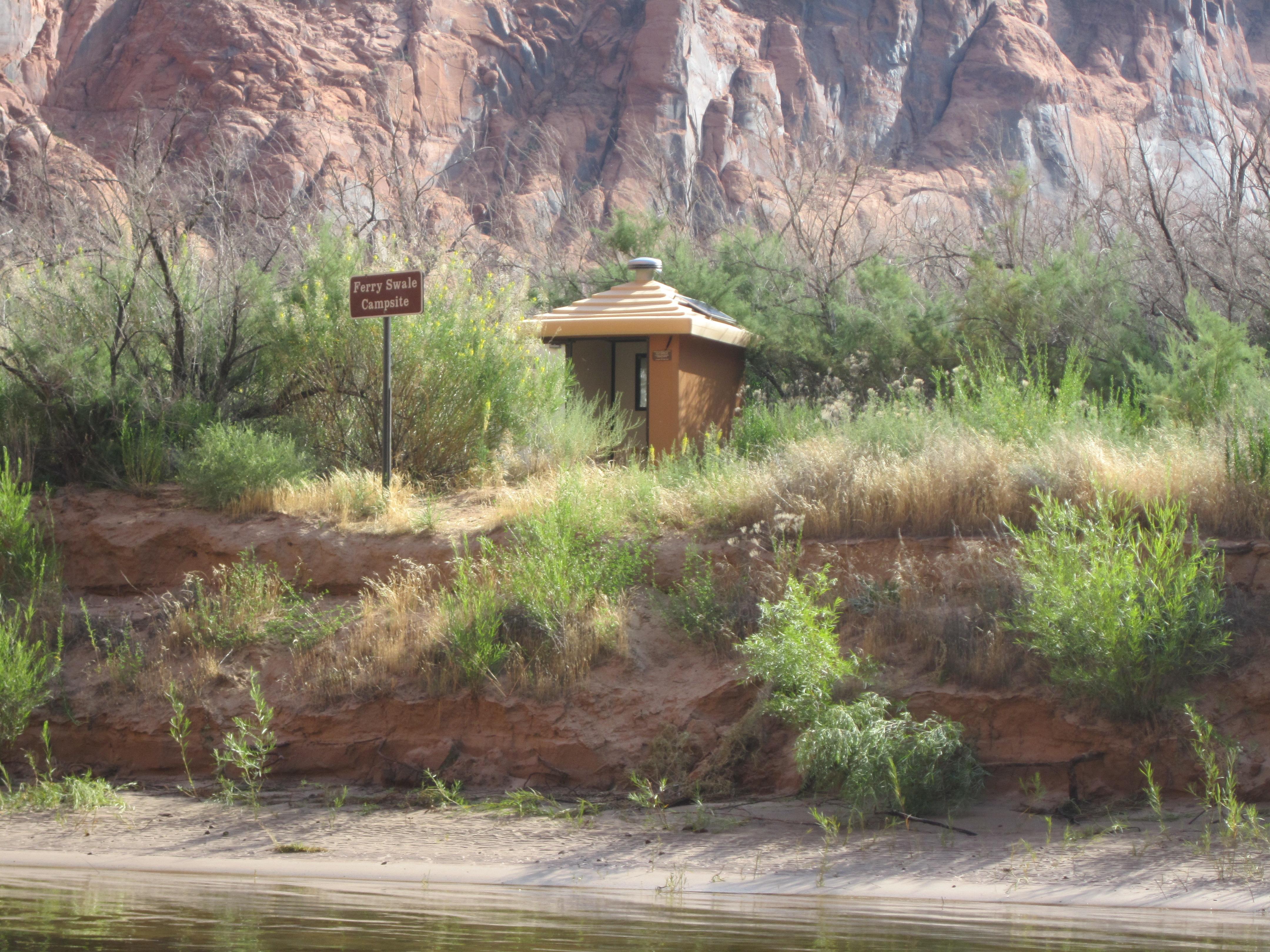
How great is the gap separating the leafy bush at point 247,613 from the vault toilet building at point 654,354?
5399 millimetres

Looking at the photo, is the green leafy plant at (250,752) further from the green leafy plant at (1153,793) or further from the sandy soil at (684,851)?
the green leafy plant at (1153,793)

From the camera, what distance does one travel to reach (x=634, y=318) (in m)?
14.6

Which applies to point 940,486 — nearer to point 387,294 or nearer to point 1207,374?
point 1207,374

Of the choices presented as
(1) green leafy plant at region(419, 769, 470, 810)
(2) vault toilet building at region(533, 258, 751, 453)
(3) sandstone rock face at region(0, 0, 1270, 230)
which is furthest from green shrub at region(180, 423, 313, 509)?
(3) sandstone rock face at region(0, 0, 1270, 230)

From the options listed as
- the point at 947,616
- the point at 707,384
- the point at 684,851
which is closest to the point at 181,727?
the point at 684,851

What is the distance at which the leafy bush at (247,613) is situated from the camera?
9859 mm

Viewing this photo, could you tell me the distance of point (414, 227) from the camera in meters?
25.5

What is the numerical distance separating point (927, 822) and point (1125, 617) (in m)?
1.73

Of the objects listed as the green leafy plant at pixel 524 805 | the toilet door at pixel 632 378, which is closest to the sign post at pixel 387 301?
the green leafy plant at pixel 524 805

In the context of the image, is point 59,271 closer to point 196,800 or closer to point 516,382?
point 516,382

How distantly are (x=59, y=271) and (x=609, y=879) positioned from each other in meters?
10.3

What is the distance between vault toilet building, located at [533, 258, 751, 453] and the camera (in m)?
14.8

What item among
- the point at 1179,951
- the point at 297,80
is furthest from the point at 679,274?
the point at 297,80

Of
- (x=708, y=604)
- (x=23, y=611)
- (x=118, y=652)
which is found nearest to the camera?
(x=708, y=604)
